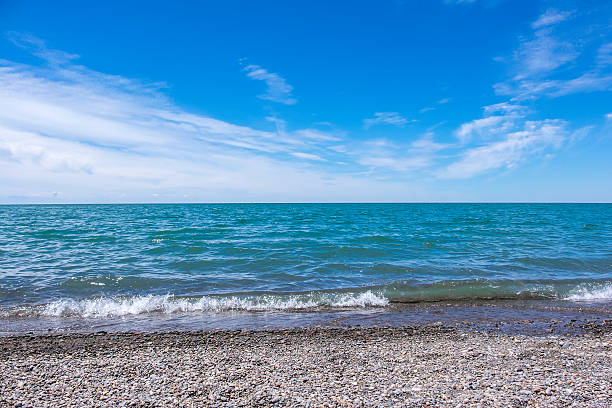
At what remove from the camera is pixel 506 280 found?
1395cm

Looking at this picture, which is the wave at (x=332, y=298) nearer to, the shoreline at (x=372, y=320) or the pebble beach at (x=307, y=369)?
the shoreline at (x=372, y=320)

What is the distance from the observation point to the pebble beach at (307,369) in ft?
16.7

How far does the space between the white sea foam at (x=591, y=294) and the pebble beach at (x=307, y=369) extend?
14.2 feet

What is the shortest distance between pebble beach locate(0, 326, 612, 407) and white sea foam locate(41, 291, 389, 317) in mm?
2517

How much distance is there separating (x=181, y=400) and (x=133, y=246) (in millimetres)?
19397

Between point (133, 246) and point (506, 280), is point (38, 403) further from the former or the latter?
point (133, 246)

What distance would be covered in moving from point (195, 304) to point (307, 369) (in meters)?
6.05

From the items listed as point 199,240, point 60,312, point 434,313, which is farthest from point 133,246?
point 434,313

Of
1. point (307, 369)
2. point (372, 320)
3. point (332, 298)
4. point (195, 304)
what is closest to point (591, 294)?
point (372, 320)

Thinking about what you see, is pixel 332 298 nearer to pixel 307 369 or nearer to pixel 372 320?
pixel 372 320

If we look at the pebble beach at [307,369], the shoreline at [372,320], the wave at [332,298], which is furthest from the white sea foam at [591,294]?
the pebble beach at [307,369]

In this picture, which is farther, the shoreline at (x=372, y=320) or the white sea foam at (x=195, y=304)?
the white sea foam at (x=195, y=304)

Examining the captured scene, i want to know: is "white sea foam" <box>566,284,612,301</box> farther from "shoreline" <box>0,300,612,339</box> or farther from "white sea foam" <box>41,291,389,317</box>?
"white sea foam" <box>41,291,389,317</box>

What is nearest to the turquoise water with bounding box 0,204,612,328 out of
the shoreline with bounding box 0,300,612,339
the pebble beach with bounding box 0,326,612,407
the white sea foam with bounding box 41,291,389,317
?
the white sea foam with bounding box 41,291,389,317
